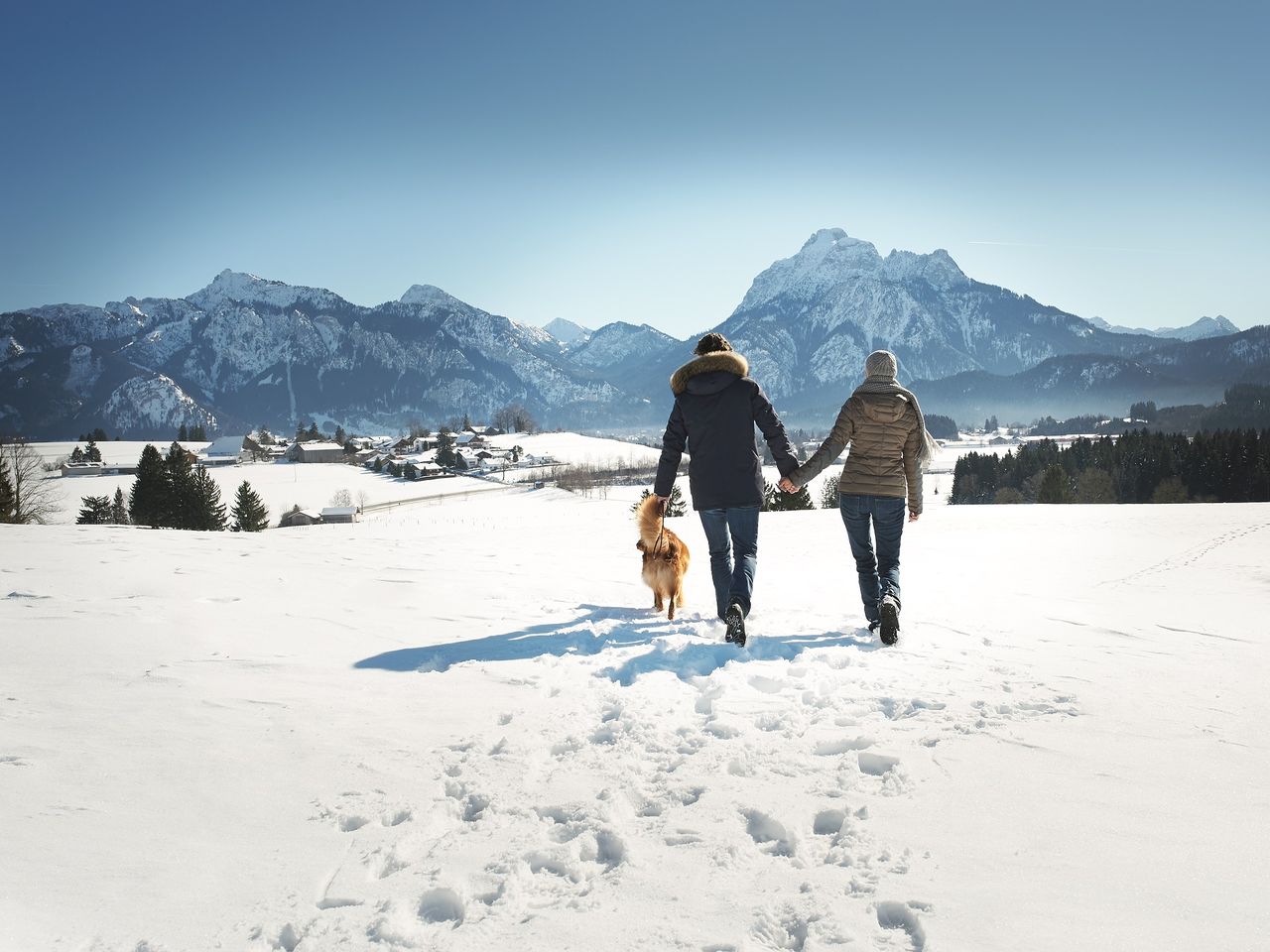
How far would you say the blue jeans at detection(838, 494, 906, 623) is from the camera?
636 cm

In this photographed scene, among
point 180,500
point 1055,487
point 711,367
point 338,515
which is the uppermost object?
point 711,367

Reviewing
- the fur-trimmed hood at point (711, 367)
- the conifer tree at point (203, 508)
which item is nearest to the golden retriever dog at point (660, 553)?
the fur-trimmed hood at point (711, 367)

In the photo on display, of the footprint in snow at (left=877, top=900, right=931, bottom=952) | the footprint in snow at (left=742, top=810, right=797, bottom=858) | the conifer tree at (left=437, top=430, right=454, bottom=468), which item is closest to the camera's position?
the footprint in snow at (left=877, top=900, right=931, bottom=952)

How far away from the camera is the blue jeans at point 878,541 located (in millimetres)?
6363

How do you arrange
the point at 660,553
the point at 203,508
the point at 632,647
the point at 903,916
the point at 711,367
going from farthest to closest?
the point at 203,508 < the point at 660,553 < the point at 711,367 < the point at 632,647 < the point at 903,916

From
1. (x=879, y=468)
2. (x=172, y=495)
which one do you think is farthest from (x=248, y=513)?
(x=879, y=468)

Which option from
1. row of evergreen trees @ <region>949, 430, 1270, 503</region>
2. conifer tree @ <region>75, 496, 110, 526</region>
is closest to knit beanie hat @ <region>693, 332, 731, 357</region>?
conifer tree @ <region>75, 496, 110, 526</region>

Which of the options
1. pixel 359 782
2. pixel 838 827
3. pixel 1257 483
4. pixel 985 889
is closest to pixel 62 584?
pixel 359 782

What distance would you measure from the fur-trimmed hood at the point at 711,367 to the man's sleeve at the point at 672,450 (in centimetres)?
26

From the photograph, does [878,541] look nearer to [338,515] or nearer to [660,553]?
[660,553]

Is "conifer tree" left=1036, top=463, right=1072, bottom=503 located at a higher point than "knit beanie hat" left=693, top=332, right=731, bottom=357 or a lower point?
lower

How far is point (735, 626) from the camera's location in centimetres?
572

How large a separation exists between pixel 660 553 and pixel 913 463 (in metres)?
2.80

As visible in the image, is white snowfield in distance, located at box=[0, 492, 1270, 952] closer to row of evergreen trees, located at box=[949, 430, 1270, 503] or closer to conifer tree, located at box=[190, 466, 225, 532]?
conifer tree, located at box=[190, 466, 225, 532]
